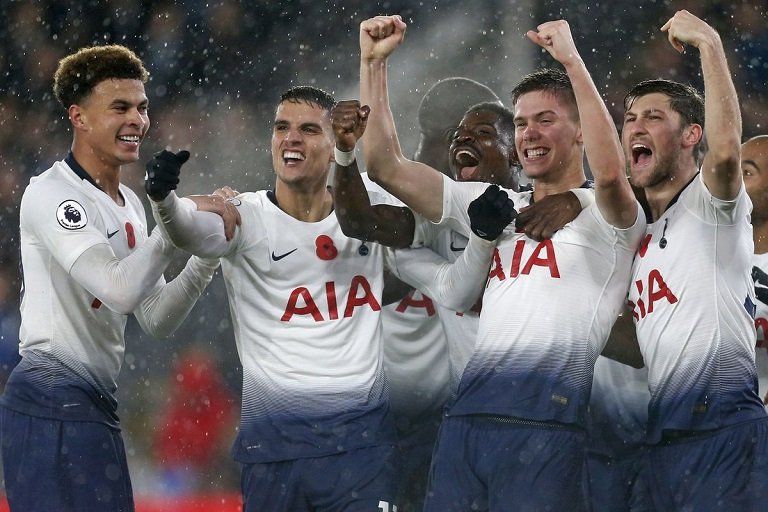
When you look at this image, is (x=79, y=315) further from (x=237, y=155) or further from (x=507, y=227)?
(x=237, y=155)

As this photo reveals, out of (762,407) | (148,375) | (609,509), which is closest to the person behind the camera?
(762,407)

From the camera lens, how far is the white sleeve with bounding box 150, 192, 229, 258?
11.8ft

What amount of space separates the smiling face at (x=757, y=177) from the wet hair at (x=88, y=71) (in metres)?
2.64

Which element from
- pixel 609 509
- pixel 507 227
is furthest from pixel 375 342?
pixel 609 509

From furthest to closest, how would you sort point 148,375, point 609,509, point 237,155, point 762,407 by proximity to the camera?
point 237,155
point 148,375
point 609,509
point 762,407

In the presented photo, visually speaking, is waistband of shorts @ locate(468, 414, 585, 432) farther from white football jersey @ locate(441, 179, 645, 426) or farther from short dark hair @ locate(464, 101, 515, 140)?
short dark hair @ locate(464, 101, 515, 140)

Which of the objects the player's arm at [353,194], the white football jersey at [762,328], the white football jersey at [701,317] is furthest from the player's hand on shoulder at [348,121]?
the white football jersey at [762,328]

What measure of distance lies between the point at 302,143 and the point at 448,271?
0.68m

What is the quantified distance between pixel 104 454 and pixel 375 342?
966 millimetres

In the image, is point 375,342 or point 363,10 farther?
point 363,10

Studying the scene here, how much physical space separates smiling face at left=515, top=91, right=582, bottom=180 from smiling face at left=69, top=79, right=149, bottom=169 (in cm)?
137

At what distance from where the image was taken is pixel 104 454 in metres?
3.86

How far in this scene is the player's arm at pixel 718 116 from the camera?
11.8ft

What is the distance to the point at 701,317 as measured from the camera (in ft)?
12.3
